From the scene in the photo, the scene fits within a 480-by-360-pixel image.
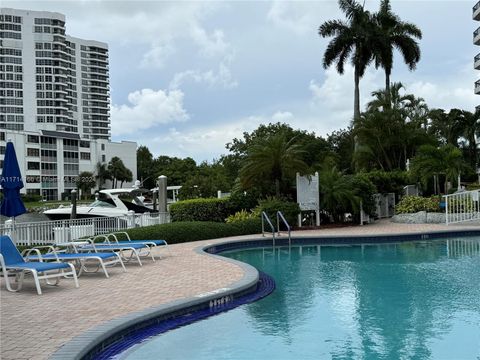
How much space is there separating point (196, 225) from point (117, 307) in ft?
33.5

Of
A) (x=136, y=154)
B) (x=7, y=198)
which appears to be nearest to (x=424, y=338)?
(x=7, y=198)

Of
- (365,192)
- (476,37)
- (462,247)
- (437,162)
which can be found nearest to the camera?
(462,247)

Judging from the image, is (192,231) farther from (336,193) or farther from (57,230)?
(336,193)

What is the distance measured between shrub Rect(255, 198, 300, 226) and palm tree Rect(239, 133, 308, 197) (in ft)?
3.47

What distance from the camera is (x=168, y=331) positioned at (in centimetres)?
681

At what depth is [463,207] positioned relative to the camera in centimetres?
2089

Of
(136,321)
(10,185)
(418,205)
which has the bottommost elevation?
(136,321)

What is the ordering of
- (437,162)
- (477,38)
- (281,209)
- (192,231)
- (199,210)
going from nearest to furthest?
(192,231) < (281,209) < (199,210) < (437,162) < (477,38)

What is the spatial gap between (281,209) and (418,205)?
681cm

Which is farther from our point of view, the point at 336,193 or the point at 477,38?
the point at 477,38

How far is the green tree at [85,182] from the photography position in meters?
91.6

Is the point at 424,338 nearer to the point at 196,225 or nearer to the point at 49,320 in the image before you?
the point at 49,320

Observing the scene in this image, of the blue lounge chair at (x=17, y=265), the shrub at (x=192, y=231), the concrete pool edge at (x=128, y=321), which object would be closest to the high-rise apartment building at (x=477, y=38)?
the shrub at (x=192, y=231)

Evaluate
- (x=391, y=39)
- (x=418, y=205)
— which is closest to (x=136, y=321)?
(x=418, y=205)
